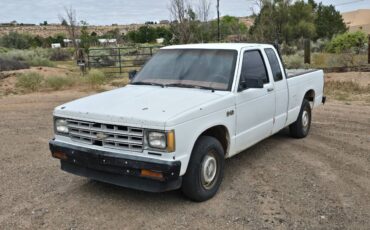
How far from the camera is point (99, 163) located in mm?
4676

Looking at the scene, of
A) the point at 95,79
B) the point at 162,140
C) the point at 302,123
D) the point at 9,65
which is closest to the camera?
the point at 162,140

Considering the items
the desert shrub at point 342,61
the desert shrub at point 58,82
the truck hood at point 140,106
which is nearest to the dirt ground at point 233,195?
the truck hood at point 140,106

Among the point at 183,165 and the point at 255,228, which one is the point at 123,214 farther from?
the point at 255,228

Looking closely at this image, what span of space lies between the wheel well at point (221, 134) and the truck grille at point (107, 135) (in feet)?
3.44

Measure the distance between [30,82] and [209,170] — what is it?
12.6 meters

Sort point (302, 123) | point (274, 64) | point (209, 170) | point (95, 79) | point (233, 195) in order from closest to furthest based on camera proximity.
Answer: point (209, 170) → point (233, 195) → point (274, 64) → point (302, 123) → point (95, 79)

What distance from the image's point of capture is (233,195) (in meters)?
5.20

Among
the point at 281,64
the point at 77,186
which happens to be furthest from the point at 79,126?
the point at 281,64

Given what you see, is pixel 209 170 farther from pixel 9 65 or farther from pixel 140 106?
pixel 9 65

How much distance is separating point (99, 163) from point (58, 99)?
9023 millimetres

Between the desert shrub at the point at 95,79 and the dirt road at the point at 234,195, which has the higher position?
the desert shrub at the point at 95,79

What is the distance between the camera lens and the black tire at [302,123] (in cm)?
770

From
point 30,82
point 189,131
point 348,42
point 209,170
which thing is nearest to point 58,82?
point 30,82

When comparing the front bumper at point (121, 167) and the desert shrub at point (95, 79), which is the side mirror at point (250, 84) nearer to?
the front bumper at point (121, 167)
